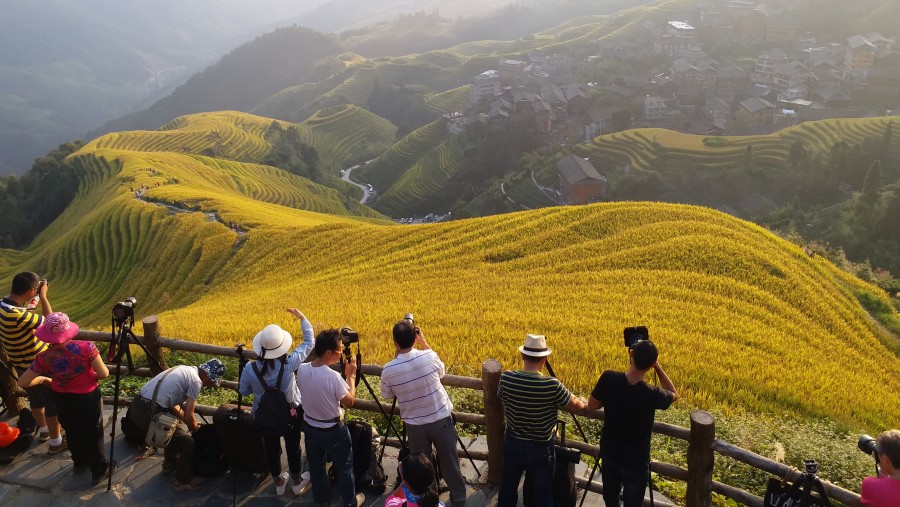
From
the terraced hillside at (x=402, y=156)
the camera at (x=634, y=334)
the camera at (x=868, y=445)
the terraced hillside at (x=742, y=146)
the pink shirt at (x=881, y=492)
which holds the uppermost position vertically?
the camera at (x=634, y=334)

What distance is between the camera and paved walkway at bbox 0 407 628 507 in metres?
6.49

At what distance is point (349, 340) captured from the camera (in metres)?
6.04

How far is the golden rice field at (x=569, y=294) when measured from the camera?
1115 centimetres

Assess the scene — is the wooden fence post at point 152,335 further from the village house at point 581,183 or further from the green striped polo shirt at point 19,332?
the village house at point 581,183

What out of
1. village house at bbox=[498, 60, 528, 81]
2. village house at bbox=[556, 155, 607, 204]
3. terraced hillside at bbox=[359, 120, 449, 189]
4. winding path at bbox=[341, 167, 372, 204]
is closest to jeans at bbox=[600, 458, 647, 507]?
village house at bbox=[556, 155, 607, 204]

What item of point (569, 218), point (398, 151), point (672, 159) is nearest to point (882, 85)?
point (672, 159)

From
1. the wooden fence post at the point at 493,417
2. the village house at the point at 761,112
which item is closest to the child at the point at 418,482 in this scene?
the wooden fence post at the point at 493,417

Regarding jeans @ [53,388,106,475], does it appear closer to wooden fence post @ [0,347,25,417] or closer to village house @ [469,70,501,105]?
wooden fence post @ [0,347,25,417]

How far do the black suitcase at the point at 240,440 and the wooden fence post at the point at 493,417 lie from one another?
8.73 feet

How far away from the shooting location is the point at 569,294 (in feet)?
50.6

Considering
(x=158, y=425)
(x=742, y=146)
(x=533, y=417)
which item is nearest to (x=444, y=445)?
(x=533, y=417)

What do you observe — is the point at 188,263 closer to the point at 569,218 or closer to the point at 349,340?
the point at 569,218

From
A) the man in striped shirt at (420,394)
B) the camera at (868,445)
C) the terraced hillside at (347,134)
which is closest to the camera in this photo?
the camera at (868,445)

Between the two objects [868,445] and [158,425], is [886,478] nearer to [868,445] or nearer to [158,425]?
[868,445]
